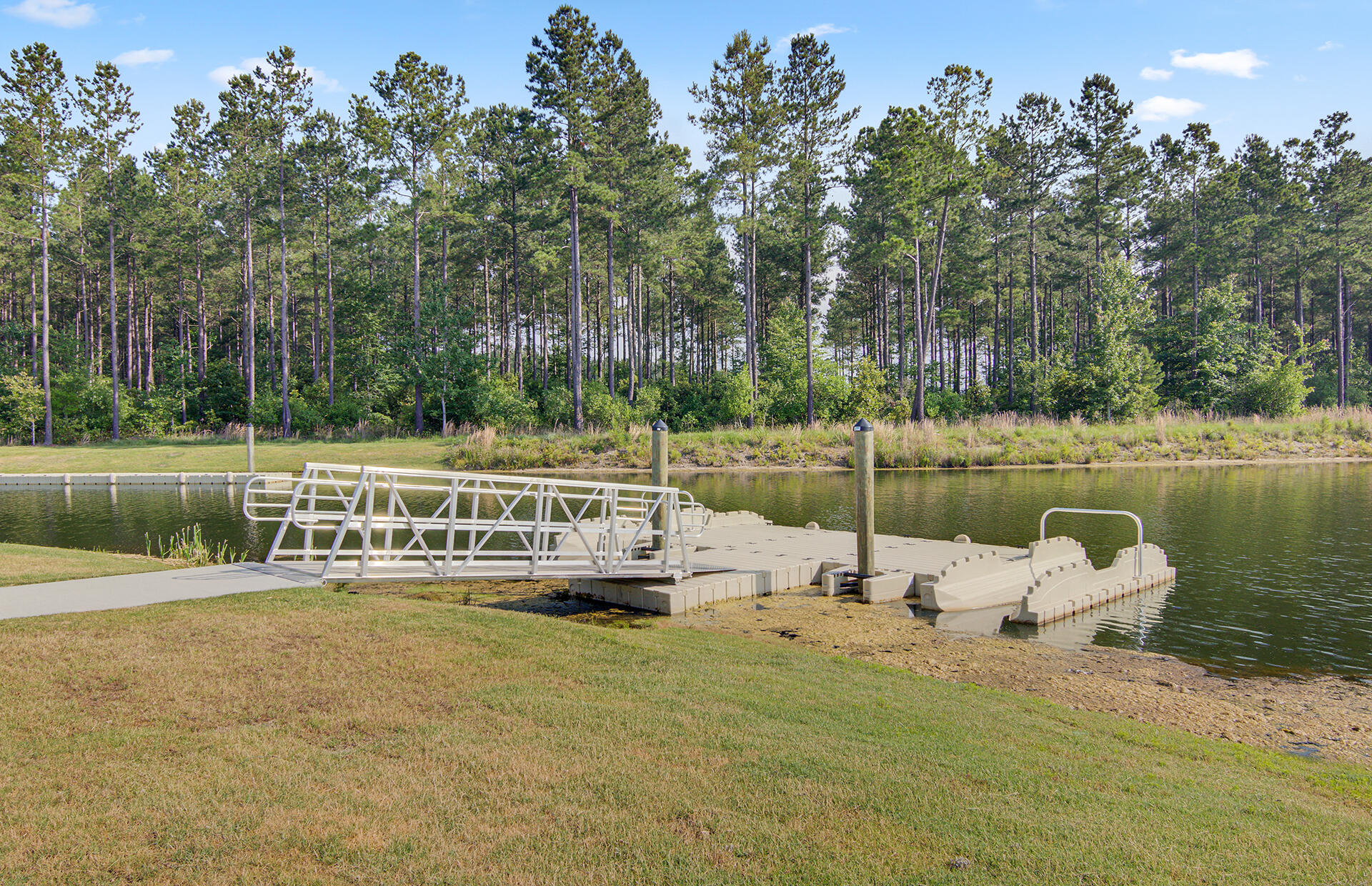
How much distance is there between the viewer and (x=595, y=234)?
147 ft

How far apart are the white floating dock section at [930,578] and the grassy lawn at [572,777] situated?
4.09 m

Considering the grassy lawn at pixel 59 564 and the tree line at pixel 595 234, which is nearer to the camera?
the grassy lawn at pixel 59 564

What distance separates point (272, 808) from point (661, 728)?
2.19m

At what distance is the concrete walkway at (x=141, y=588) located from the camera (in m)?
6.81

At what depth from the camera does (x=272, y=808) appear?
3625mm

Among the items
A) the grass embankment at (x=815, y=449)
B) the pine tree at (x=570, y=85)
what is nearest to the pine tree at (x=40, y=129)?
the grass embankment at (x=815, y=449)

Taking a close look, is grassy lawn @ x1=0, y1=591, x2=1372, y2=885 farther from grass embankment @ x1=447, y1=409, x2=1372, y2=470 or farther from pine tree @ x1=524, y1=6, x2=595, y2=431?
pine tree @ x1=524, y1=6, x2=595, y2=431

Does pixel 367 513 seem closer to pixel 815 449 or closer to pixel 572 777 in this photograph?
pixel 572 777

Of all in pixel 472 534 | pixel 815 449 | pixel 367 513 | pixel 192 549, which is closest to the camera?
pixel 367 513

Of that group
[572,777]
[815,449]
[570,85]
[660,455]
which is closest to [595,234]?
[570,85]

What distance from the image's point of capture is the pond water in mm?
9320

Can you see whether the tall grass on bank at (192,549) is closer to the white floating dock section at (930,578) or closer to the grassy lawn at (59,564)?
the grassy lawn at (59,564)

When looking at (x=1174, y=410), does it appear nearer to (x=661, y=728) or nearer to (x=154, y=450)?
(x=661, y=728)

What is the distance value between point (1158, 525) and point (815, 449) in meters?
16.2
